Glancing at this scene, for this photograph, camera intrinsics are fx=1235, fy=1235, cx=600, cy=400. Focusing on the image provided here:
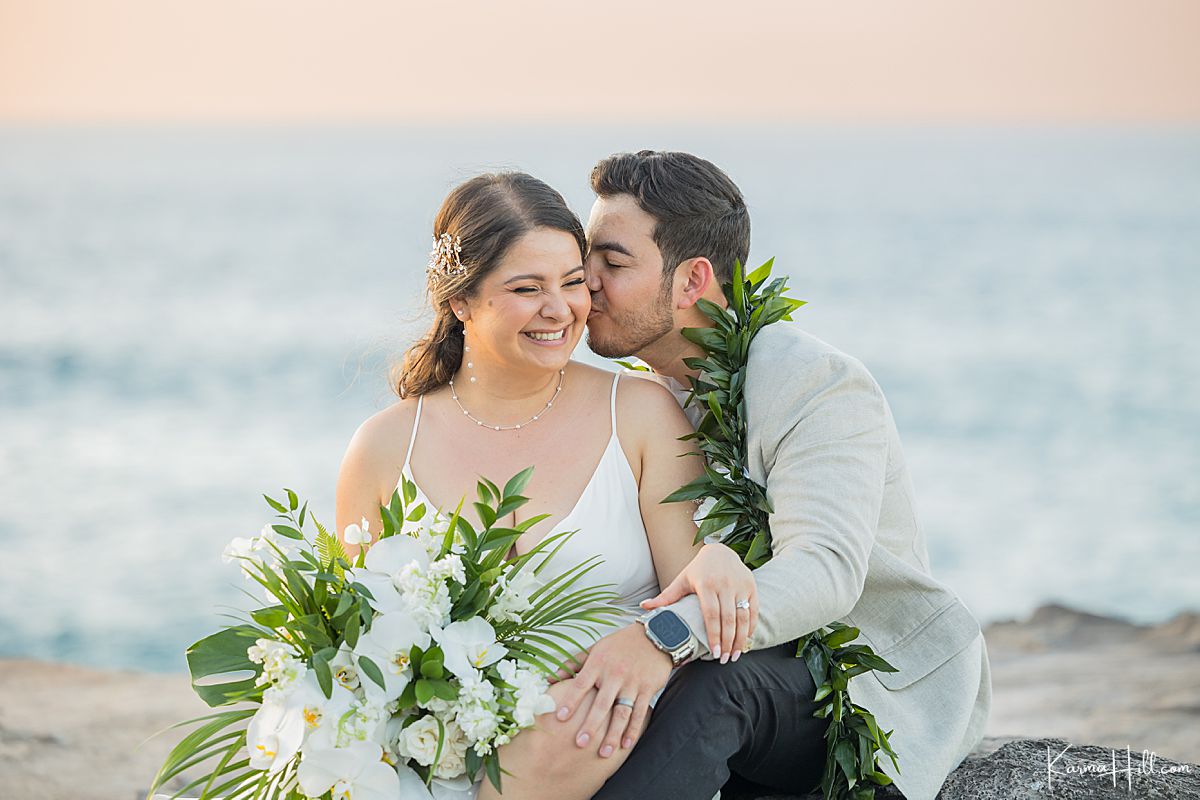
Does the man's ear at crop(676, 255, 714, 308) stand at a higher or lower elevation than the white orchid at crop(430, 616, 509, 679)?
higher

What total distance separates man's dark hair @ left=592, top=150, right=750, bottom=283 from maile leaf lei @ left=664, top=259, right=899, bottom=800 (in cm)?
15

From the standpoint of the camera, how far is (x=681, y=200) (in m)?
4.21

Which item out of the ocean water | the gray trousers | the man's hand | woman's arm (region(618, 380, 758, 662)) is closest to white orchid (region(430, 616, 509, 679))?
the man's hand

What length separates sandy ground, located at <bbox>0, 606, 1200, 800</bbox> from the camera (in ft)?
18.3

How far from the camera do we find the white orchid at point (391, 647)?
3.09 meters

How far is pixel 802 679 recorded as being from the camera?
356cm

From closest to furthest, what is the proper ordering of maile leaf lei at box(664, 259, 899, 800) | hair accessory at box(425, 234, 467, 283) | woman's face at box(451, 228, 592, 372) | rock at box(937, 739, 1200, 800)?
1. maile leaf lei at box(664, 259, 899, 800)
2. rock at box(937, 739, 1200, 800)
3. woman's face at box(451, 228, 592, 372)
4. hair accessory at box(425, 234, 467, 283)

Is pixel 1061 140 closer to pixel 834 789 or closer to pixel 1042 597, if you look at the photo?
pixel 1042 597

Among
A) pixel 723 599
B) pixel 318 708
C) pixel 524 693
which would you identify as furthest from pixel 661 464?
pixel 318 708

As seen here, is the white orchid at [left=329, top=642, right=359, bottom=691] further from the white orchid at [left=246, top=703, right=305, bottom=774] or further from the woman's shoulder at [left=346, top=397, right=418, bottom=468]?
the woman's shoulder at [left=346, top=397, right=418, bottom=468]

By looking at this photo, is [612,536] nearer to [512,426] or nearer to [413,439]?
[512,426]

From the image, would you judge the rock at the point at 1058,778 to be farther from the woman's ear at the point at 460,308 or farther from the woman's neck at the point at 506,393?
the woman's ear at the point at 460,308

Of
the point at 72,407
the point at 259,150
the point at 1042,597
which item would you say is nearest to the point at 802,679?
the point at 1042,597

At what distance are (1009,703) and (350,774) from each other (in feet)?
16.5
